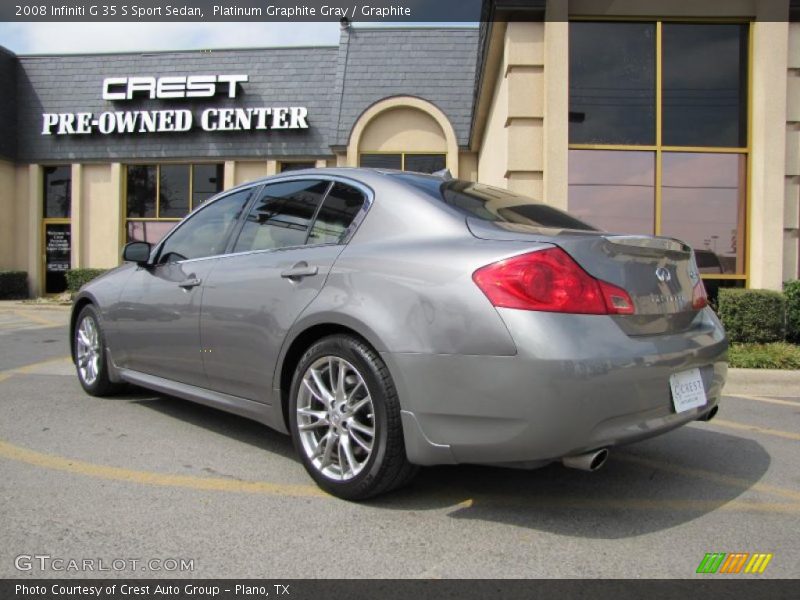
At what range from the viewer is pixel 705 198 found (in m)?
8.30

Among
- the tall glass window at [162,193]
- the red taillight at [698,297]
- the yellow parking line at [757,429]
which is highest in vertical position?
the tall glass window at [162,193]

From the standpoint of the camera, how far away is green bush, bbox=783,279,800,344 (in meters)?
7.36

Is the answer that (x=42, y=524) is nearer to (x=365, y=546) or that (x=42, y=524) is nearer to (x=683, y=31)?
(x=365, y=546)

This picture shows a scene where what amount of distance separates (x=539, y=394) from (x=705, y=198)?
711cm

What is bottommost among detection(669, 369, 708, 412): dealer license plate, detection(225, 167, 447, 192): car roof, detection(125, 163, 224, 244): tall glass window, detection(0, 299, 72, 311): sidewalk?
detection(669, 369, 708, 412): dealer license plate

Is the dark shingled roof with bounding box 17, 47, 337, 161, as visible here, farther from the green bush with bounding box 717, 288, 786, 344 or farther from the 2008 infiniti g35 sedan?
the 2008 infiniti g35 sedan

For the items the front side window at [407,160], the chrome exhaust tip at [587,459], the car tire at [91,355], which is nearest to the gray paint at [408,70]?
the front side window at [407,160]

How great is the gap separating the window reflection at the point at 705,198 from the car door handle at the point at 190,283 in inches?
258

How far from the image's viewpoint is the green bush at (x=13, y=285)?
1656cm

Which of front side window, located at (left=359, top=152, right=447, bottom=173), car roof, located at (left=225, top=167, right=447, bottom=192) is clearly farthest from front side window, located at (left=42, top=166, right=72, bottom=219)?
car roof, located at (left=225, top=167, right=447, bottom=192)

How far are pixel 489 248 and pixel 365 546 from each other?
1303 mm

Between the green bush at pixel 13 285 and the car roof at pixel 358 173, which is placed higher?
the car roof at pixel 358 173

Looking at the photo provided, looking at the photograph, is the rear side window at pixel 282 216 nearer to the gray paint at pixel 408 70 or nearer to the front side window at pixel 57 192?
the gray paint at pixel 408 70
